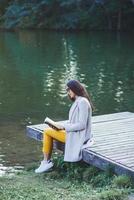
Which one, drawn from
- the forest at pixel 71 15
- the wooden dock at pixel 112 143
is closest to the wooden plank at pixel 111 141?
the wooden dock at pixel 112 143

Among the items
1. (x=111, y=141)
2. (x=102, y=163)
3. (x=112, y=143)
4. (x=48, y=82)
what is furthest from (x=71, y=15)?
(x=102, y=163)

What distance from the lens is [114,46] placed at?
104 feet

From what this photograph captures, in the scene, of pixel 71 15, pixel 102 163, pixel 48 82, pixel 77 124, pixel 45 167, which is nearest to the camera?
pixel 102 163

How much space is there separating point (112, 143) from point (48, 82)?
1072 cm

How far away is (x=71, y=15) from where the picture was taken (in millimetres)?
47312

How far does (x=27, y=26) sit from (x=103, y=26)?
21.9 ft

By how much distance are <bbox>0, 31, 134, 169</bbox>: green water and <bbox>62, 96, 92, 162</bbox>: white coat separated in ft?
5.47

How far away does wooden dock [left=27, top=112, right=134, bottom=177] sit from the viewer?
21.8ft

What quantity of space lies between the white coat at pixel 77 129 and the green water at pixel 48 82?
1.67 metres

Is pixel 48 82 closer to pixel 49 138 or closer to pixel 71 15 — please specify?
pixel 49 138

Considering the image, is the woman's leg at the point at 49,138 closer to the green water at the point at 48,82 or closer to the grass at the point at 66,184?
the grass at the point at 66,184

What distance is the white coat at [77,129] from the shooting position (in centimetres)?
713

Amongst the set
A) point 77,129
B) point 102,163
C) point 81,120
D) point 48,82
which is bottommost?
point 48,82

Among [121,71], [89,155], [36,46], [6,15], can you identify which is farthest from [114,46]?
[89,155]
